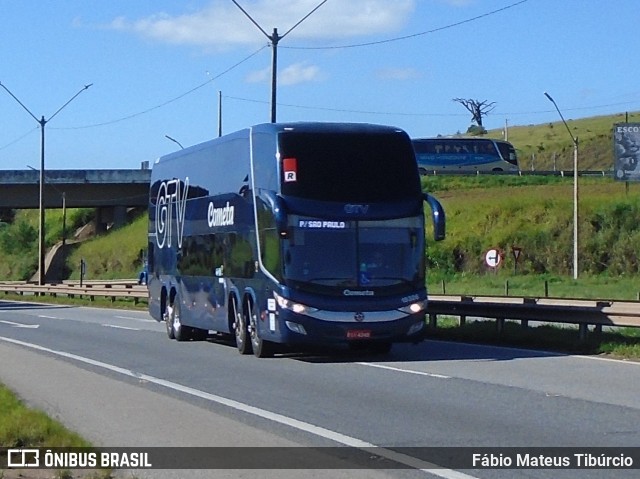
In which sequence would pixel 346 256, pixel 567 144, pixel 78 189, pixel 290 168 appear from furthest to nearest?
pixel 567 144
pixel 78 189
pixel 290 168
pixel 346 256

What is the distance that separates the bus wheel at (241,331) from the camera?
21609 mm

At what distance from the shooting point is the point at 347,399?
15.1 metres

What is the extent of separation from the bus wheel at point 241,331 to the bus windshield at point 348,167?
3.08 meters

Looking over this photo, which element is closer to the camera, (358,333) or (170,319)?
(358,333)

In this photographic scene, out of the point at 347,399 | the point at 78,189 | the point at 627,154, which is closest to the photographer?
the point at 347,399

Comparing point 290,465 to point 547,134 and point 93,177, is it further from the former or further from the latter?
point 547,134

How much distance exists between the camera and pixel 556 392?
600 inches

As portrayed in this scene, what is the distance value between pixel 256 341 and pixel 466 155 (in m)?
79.6

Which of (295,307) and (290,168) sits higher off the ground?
(290,168)

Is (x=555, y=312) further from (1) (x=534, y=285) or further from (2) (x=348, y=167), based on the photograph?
(1) (x=534, y=285)

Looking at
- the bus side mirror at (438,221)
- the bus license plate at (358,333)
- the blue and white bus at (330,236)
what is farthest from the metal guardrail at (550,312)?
the bus license plate at (358,333)

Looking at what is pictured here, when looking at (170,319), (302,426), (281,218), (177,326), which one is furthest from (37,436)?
(170,319)

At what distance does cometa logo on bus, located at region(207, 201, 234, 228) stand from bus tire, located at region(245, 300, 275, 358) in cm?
187

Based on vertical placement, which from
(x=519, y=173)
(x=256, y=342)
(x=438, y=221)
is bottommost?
(x=256, y=342)
